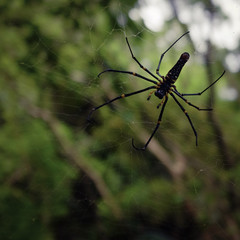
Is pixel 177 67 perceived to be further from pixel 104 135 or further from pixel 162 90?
pixel 104 135

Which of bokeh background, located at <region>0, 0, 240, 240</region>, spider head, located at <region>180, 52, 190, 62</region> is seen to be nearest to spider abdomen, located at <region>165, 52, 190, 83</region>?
spider head, located at <region>180, 52, 190, 62</region>

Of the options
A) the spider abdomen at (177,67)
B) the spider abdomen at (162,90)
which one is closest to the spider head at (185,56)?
the spider abdomen at (177,67)

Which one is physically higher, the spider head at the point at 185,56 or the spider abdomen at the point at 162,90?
the spider abdomen at the point at 162,90

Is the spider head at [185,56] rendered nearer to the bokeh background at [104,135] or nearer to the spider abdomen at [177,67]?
the spider abdomen at [177,67]

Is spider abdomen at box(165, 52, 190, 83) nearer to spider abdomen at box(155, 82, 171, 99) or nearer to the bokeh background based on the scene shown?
spider abdomen at box(155, 82, 171, 99)

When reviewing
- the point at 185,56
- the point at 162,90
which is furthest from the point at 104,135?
the point at 185,56

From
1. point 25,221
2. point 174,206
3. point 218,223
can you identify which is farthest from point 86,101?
point 218,223

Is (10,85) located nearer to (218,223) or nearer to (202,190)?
(202,190)
